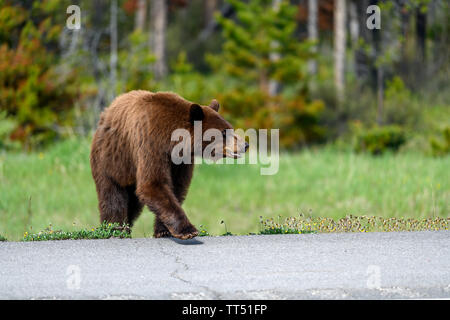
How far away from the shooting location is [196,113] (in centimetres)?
607

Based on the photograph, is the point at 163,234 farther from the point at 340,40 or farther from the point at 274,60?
the point at 340,40

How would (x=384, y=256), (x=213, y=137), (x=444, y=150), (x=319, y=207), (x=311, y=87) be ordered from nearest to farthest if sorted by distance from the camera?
(x=384, y=256) < (x=213, y=137) < (x=319, y=207) < (x=444, y=150) < (x=311, y=87)

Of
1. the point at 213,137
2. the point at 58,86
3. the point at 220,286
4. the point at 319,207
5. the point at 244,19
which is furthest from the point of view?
the point at 244,19

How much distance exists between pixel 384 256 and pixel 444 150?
969cm

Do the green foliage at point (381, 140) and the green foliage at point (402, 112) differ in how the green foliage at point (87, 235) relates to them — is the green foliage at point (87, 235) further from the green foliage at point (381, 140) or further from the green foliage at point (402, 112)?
the green foliage at point (402, 112)

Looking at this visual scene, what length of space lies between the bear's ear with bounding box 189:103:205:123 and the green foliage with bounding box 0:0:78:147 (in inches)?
390

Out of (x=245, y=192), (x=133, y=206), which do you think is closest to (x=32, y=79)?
(x=245, y=192)

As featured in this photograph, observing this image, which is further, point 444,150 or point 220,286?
point 444,150

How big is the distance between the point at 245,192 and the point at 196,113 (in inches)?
225

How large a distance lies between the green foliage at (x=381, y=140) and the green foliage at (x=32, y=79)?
7003 mm
